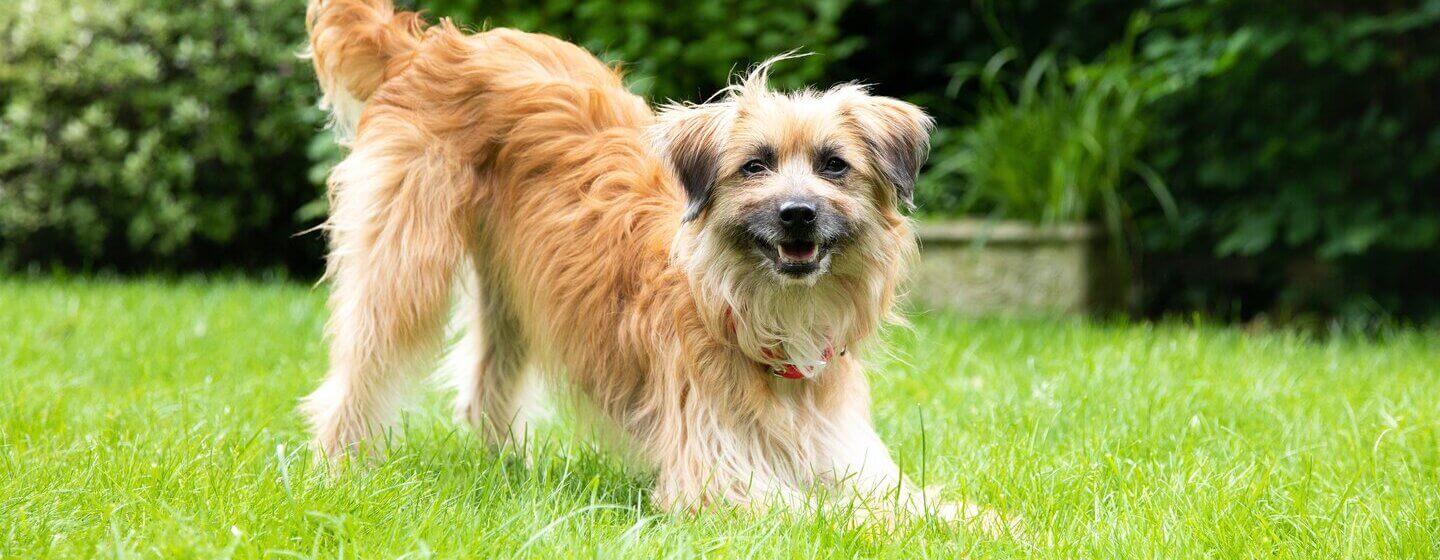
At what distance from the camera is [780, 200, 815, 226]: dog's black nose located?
315 cm

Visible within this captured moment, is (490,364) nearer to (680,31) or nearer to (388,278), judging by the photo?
(388,278)

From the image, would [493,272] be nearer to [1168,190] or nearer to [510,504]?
[510,504]

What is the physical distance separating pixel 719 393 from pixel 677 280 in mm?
314

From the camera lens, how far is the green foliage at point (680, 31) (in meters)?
7.78

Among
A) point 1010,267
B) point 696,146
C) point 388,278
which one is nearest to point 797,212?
point 696,146

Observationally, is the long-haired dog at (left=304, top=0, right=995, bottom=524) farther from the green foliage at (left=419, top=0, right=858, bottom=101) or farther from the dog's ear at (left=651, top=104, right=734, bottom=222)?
the green foliage at (left=419, top=0, right=858, bottom=101)

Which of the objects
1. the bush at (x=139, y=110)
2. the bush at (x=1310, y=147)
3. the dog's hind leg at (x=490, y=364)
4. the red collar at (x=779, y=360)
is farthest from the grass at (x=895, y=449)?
the bush at (x=139, y=110)

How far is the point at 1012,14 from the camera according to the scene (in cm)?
871

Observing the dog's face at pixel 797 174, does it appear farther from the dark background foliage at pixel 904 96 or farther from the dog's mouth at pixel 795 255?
the dark background foliage at pixel 904 96

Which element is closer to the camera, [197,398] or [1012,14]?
[197,398]

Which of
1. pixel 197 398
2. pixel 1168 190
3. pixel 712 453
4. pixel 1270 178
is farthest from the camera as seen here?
pixel 1168 190

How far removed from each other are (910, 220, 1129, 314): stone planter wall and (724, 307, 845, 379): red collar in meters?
4.02

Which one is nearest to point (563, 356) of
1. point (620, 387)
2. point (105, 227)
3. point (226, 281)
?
point (620, 387)

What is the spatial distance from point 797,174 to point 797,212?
15cm
